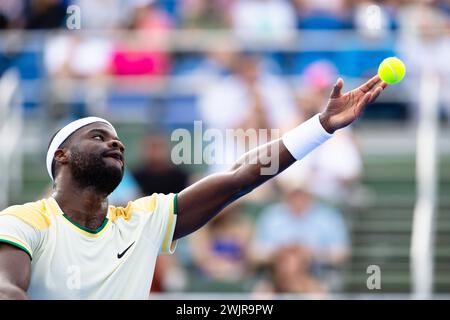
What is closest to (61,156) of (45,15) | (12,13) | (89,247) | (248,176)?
(89,247)

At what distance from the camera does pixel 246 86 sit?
42.3 ft

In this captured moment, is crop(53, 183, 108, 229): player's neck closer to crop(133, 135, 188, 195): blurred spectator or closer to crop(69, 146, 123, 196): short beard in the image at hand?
crop(69, 146, 123, 196): short beard

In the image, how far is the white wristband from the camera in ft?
22.6

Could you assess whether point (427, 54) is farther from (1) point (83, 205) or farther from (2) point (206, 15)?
(1) point (83, 205)

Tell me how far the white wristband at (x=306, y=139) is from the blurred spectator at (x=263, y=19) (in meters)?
7.09

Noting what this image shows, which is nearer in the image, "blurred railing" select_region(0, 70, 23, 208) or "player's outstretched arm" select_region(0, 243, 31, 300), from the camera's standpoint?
"player's outstretched arm" select_region(0, 243, 31, 300)

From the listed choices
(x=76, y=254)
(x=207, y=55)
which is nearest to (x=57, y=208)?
(x=76, y=254)

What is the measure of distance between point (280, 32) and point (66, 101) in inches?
109

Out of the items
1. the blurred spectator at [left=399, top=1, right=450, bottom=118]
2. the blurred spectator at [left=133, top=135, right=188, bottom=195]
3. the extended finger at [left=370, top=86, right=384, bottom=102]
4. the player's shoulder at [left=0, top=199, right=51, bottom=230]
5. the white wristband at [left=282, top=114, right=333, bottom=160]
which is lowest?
the player's shoulder at [left=0, top=199, right=51, bottom=230]

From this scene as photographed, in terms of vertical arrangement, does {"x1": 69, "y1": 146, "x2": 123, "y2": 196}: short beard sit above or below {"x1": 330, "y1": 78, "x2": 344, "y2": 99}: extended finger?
below

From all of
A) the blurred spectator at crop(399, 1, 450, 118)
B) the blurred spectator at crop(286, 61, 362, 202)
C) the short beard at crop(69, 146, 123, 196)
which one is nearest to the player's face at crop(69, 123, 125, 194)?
the short beard at crop(69, 146, 123, 196)

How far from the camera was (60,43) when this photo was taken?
13938mm

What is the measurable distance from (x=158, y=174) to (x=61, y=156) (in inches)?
210

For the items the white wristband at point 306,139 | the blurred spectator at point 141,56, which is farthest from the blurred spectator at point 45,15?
the white wristband at point 306,139
